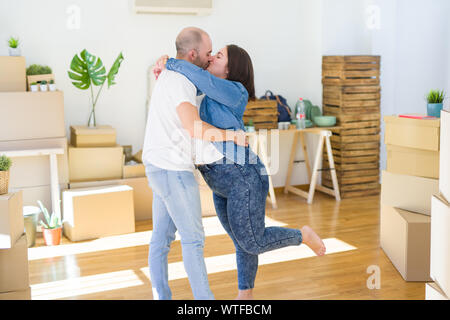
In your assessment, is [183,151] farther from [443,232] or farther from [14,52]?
[14,52]

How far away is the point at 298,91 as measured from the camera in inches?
227

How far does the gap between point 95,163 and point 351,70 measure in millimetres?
2505

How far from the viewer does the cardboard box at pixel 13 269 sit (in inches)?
107

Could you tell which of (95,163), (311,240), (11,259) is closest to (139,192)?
(95,163)

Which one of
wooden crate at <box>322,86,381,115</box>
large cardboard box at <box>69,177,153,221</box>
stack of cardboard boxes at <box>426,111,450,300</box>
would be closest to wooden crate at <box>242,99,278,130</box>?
wooden crate at <box>322,86,381,115</box>

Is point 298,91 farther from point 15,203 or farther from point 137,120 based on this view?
point 15,203

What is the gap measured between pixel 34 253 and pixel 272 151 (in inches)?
101

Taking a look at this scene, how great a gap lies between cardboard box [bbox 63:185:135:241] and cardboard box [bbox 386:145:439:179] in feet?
6.34

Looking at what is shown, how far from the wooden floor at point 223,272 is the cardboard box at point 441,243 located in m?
1.28

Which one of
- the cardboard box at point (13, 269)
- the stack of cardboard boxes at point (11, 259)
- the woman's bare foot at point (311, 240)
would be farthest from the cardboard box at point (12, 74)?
the woman's bare foot at point (311, 240)

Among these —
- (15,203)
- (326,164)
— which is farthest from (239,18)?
(15,203)

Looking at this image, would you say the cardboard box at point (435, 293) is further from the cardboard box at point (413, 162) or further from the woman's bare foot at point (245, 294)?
the cardboard box at point (413, 162)

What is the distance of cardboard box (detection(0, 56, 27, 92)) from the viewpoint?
420 cm

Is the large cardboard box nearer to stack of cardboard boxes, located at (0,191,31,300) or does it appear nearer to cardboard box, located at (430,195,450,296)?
stack of cardboard boxes, located at (0,191,31,300)
